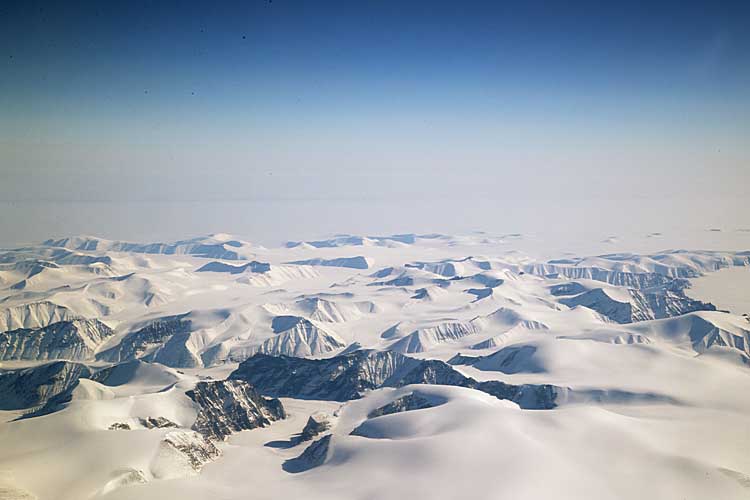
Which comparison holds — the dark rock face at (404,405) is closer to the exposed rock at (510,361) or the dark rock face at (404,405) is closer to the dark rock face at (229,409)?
the dark rock face at (229,409)

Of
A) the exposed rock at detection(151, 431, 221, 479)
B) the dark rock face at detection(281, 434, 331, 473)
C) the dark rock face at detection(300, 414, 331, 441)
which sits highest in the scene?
the exposed rock at detection(151, 431, 221, 479)

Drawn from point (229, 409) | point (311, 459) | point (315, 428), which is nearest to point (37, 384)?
point (229, 409)

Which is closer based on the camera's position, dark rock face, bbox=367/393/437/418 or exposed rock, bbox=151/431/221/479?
exposed rock, bbox=151/431/221/479

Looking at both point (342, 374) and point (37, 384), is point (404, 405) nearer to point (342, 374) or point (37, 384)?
point (342, 374)

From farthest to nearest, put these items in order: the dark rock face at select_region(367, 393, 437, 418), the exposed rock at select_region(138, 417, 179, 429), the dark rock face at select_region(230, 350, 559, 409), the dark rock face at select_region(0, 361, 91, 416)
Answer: the dark rock face at select_region(230, 350, 559, 409)
the dark rock face at select_region(0, 361, 91, 416)
the dark rock face at select_region(367, 393, 437, 418)
the exposed rock at select_region(138, 417, 179, 429)

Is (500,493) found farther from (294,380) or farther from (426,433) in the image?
(294,380)

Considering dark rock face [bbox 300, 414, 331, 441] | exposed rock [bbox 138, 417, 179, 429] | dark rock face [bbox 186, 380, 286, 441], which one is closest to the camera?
exposed rock [bbox 138, 417, 179, 429]

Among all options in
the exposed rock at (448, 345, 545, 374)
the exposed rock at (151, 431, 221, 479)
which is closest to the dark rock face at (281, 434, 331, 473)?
the exposed rock at (151, 431, 221, 479)

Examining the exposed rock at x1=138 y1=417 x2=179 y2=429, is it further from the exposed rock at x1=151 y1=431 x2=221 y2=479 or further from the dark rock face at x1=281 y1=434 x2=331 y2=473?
the dark rock face at x1=281 y1=434 x2=331 y2=473
